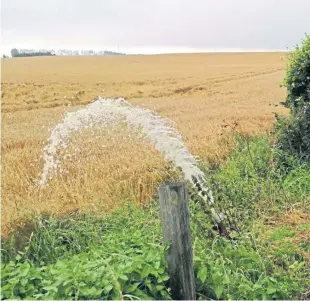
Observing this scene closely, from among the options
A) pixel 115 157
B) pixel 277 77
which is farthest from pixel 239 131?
pixel 277 77

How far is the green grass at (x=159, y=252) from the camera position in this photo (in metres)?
3.24

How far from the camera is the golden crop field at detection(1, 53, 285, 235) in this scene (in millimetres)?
5883

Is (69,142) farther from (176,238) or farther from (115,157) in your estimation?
(176,238)

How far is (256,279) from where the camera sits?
3.99 meters

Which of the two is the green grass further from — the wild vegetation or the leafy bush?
the leafy bush

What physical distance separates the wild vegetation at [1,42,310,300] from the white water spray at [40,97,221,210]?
0.19 meters

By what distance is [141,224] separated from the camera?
4.93 metres

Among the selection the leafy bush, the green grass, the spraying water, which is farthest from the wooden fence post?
the leafy bush

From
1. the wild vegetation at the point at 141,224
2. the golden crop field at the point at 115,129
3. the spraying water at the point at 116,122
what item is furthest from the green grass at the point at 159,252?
the spraying water at the point at 116,122

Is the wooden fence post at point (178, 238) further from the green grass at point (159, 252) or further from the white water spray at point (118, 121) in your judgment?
the white water spray at point (118, 121)

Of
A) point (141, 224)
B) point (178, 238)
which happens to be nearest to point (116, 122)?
point (141, 224)

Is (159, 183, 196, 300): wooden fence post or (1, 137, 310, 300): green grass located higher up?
(159, 183, 196, 300): wooden fence post

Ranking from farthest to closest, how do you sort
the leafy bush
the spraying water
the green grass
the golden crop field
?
the leafy bush
the spraying water
the golden crop field
the green grass

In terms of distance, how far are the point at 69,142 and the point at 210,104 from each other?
24.1 feet
